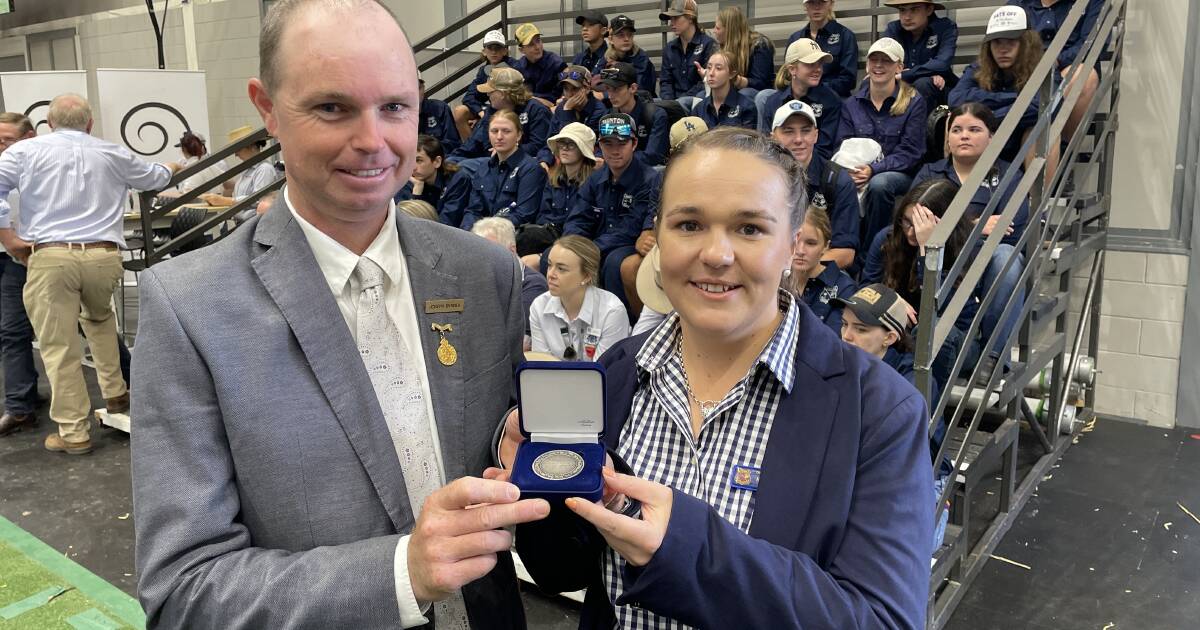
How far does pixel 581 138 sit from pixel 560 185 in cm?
Answer: 41

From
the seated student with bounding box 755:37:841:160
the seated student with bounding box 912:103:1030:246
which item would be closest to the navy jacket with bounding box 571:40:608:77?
the seated student with bounding box 755:37:841:160

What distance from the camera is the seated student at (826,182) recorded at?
461cm

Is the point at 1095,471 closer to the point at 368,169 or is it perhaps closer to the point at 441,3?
the point at 368,169

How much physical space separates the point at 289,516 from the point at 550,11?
343 inches

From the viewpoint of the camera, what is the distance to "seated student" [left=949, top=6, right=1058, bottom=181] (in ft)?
15.3

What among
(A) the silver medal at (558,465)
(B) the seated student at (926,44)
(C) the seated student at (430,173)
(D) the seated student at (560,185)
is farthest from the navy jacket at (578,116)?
(A) the silver medal at (558,465)

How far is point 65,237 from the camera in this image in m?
4.95

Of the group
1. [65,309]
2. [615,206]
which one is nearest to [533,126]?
[615,206]

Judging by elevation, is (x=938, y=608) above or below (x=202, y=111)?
below

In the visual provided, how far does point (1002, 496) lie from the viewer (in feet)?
12.4

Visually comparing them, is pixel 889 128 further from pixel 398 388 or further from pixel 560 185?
pixel 398 388

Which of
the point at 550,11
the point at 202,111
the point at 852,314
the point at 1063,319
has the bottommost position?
the point at 1063,319

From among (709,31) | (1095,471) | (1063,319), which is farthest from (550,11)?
(1095,471)

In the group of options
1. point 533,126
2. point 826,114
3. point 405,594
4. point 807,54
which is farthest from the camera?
point 533,126
